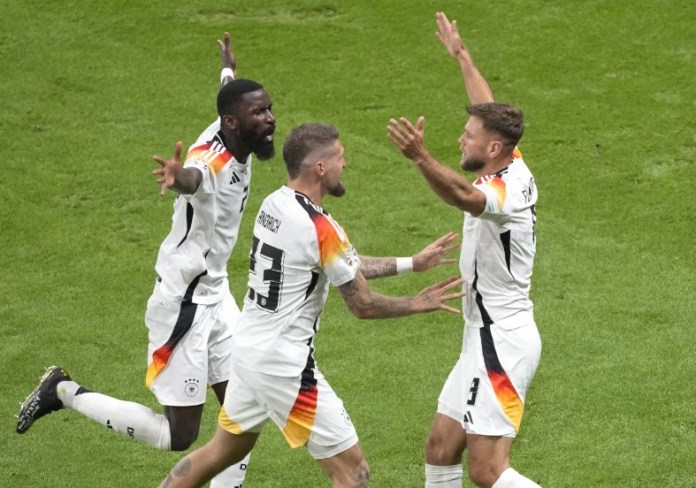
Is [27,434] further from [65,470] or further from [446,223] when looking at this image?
[446,223]

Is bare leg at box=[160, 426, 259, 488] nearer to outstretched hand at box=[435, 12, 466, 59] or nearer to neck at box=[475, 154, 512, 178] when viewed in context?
neck at box=[475, 154, 512, 178]

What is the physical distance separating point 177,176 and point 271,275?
2.67ft

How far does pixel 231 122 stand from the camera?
26.4 ft

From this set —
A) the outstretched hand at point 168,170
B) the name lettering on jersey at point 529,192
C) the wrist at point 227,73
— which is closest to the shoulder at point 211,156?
the outstretched hand at point 168,170

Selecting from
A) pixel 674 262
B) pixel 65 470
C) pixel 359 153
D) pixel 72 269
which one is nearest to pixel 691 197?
pixel 674 262

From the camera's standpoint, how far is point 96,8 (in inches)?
607

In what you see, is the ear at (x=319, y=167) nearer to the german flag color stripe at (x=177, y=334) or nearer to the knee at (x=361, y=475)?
the german flag color stripe at (x=177, y=334)

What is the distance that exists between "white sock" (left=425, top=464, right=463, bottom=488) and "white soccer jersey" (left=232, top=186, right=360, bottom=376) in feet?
3.61

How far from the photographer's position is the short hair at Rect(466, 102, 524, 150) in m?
7.39

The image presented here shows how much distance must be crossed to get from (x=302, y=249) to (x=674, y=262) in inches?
206

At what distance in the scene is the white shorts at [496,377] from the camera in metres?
7.29

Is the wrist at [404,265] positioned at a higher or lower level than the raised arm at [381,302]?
higher

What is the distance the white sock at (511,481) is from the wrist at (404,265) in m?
1.29

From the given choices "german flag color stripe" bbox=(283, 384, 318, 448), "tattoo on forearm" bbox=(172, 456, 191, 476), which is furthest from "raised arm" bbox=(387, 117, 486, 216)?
"tattoo on forearm" bbox=(172, 456, 191, 476)
